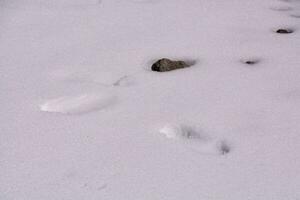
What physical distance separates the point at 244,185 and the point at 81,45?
4.59 feet

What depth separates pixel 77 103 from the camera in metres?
1.78

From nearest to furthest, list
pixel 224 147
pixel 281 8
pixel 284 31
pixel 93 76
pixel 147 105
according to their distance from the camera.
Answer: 1. pixel 224 147
2. pixel 147 105
3. pixel 93 76
4. pixel 284 31
5. pixel 281 8

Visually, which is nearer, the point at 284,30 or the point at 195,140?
the point at 195,140

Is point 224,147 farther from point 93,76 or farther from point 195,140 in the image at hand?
point 93,76

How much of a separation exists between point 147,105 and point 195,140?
32cm

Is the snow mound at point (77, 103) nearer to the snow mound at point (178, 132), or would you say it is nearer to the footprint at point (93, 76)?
the footprint at point (93, 76)

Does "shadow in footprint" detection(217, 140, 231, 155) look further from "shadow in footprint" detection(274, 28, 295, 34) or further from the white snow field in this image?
"shadow in footprint" detection(274, 28, 295, 34)

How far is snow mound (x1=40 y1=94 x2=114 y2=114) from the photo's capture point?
1731 millimetres

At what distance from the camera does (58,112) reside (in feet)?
5.60

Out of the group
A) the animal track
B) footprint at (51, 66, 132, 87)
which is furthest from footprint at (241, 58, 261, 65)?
footprint at (51, 66, 132, 87)

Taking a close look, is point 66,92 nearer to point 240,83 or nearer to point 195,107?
point 195,107

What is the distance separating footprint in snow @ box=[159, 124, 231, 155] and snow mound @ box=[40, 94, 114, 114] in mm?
339

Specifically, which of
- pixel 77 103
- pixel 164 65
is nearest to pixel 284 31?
pixel 164 65

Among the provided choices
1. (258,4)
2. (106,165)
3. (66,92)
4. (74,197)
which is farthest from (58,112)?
(258,4)
